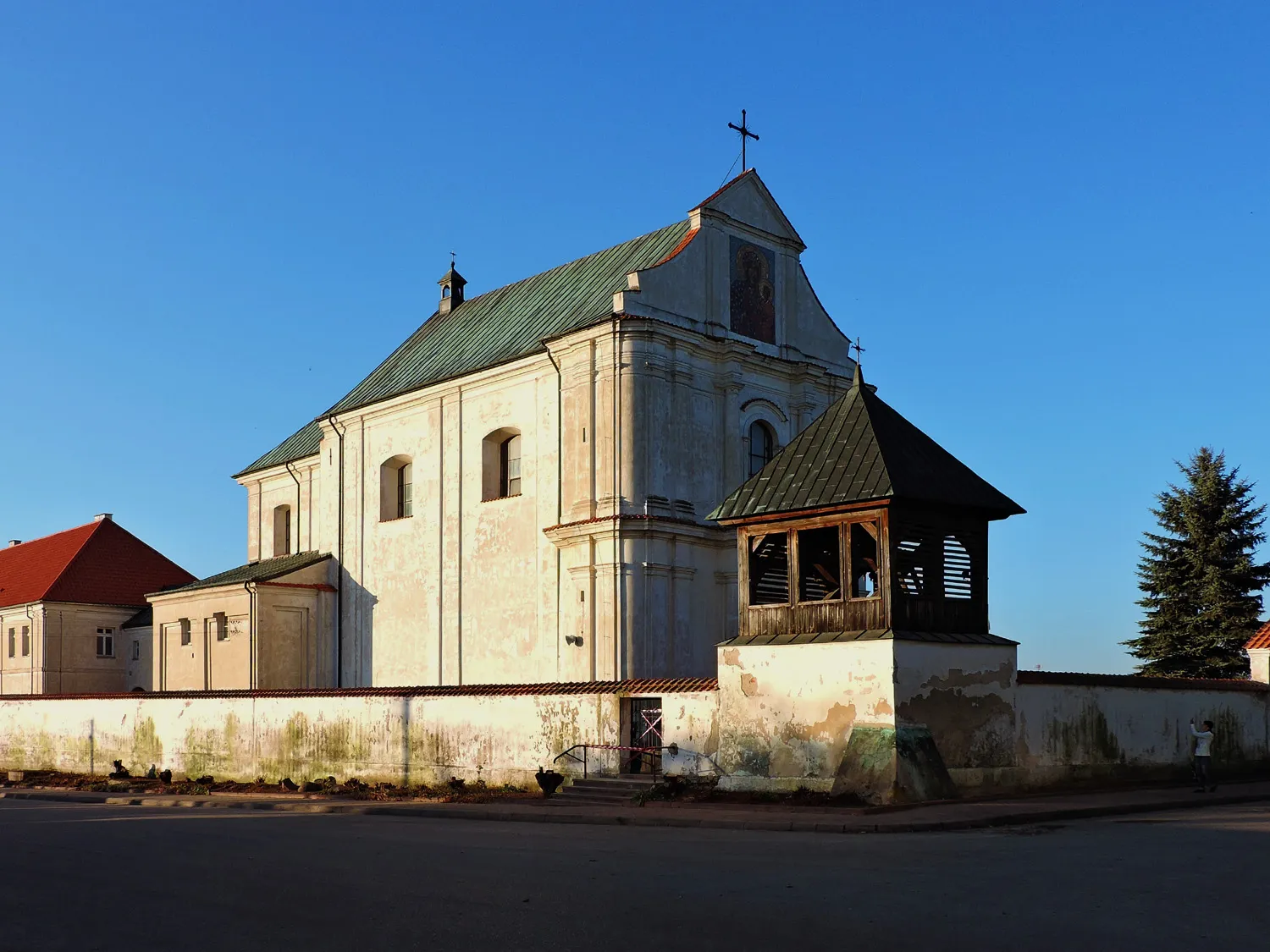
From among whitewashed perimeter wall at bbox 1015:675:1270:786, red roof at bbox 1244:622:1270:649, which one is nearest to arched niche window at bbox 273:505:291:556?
whitewashed perimeter wall at bbox 1015:675:1270:786

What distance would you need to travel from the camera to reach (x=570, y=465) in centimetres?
2905

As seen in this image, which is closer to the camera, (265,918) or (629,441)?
(265,918)

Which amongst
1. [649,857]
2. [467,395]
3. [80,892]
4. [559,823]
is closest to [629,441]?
[467,395]

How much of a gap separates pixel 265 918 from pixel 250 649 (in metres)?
26.5

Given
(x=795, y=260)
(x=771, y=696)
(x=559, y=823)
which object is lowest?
(x=559, y=823)

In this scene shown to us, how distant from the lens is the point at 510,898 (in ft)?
31.9

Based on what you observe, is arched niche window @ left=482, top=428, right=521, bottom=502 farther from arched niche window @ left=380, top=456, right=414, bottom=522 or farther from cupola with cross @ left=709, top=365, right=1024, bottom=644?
cupola with cross @ left=709, top=365, right=1024, bottom=644

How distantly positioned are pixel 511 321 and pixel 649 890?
25.8m

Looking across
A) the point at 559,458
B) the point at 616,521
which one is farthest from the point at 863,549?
the point at 559,458

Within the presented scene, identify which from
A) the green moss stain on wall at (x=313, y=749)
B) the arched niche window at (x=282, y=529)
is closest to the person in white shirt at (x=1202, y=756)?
the green moss stain on wall at (x=313, y=749)

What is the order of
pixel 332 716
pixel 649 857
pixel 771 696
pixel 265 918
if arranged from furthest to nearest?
pixel 332 716
pixel 771 696
pixel 649 857
pixel 265 918

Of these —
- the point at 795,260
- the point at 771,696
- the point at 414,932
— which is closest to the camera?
the point at 414,932

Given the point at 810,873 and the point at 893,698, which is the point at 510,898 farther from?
the point at 893,698

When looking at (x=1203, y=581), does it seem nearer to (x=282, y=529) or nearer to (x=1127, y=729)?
(x=1127, y=729)
